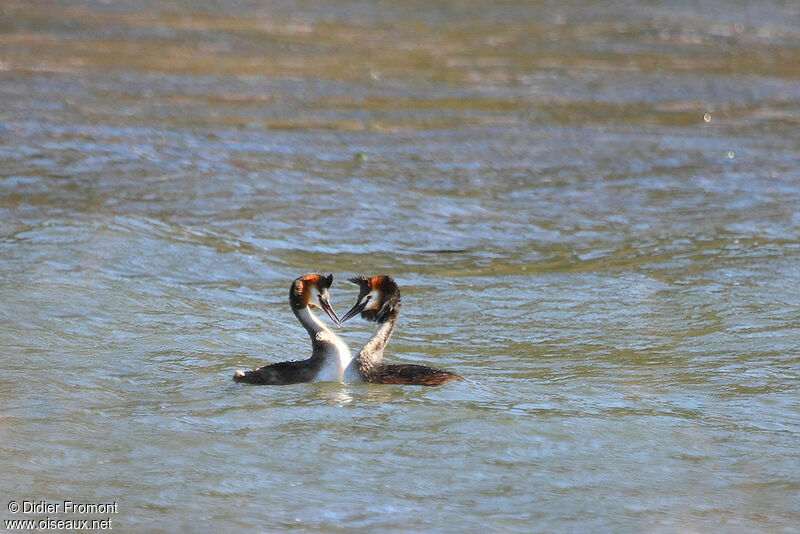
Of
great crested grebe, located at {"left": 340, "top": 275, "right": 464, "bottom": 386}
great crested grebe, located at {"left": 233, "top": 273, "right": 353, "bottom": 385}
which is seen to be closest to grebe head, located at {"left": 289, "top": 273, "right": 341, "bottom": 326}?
great crested grebe, located at {"left": 233, "top": 273, "right": 353, "bottom": 385}

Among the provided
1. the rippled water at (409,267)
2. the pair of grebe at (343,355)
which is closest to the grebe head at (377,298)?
the pair of grebe at (343,355)

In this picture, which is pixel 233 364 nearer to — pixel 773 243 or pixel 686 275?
pixel 686 275

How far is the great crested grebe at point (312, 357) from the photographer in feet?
25.4

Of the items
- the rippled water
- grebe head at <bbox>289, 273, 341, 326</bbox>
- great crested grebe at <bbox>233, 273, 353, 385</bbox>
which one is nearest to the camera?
the rippled water

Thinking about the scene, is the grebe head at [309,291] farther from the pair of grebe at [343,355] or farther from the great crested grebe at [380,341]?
the great crested grebe at [380,341]

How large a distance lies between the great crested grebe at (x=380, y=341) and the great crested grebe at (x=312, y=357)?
0.11 metres

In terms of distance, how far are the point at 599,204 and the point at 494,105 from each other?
534 centimetres

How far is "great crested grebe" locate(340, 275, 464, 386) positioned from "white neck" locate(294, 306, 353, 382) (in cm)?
7

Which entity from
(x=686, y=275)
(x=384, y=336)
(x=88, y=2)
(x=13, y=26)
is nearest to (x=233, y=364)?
(x=384, y=336)

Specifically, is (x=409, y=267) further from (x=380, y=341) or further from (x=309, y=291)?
(x=309, y=291)

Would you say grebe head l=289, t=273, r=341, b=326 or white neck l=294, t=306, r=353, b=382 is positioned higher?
grebe head l=289, t=273, r=341, b=326

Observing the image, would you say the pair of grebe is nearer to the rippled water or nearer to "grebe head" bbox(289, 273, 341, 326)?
"grebe head" bbox(289, 273, 341, 326)

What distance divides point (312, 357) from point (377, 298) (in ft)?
1.80

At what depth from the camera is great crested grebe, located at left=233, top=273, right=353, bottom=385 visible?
7.75 meters
